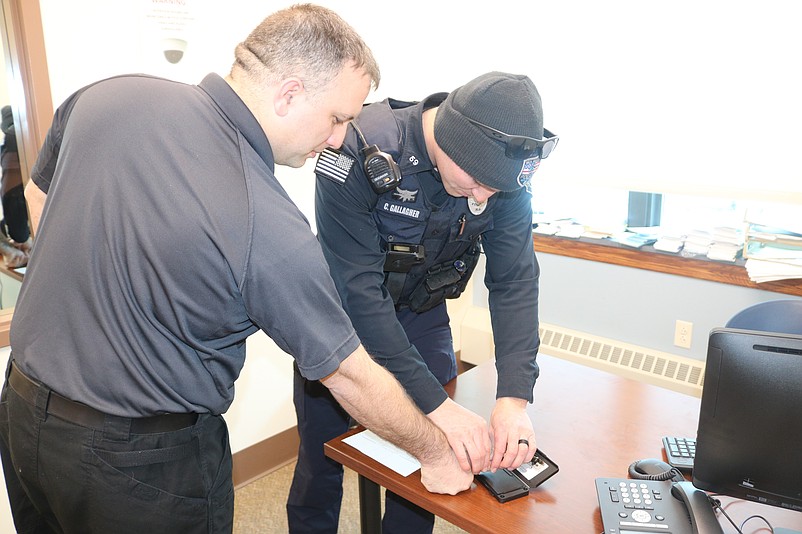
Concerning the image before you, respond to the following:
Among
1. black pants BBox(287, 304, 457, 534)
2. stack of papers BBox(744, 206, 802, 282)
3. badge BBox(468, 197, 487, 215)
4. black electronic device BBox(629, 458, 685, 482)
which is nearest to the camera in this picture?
black electronic device BBox(629, 458, 685, 482)

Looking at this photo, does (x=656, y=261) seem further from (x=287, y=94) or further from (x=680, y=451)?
(x=287, y=94)

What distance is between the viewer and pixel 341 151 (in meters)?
1.41

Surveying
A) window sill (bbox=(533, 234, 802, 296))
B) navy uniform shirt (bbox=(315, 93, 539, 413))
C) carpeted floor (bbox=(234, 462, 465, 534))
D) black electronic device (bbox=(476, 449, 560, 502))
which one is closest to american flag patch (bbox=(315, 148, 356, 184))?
navy uniform shirt (bbox=(315, 93, 539, 413))

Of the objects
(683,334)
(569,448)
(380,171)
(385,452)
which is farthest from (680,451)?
(683,334)

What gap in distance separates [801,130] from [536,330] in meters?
1.36

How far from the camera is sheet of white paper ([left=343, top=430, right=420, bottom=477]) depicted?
1265 mm

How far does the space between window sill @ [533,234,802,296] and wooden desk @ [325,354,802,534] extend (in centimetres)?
98

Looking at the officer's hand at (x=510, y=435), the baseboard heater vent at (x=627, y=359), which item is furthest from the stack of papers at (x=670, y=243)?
the officer's hand at (x=510, y=435)

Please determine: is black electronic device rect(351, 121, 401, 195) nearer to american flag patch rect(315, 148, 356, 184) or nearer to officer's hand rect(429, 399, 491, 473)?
american flag patch rect(315, 148, 356, 184)

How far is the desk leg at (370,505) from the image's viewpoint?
1.42 metres

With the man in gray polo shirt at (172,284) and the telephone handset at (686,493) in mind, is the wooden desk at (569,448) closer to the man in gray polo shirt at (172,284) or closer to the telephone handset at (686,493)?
the telephone handset at (686,493)

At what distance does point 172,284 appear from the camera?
96 centimetres

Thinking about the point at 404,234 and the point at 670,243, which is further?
the point at 670,243

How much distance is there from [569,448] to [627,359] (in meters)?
1.46
